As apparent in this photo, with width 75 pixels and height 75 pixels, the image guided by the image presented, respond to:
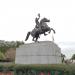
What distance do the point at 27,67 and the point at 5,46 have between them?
146 ft

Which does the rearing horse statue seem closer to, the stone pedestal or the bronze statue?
the bronze statue

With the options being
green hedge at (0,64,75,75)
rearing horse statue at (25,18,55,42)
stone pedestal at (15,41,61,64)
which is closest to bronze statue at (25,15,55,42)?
rearing horse statue at (25,18,55,42)

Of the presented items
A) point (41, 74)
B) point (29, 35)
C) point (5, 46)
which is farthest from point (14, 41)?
point (41, 74)

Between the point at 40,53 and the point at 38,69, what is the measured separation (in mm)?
2738

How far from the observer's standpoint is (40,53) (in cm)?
1945

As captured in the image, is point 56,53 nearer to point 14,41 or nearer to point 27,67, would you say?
point 27,67

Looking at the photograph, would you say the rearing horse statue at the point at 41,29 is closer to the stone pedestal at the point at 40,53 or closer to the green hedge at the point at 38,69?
the stone pedestal at the point at 40,53

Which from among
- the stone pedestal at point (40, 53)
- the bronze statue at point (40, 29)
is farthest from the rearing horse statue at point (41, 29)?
the stone pedestal at point (40, 53)

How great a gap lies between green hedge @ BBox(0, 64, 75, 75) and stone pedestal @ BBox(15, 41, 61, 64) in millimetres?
1473

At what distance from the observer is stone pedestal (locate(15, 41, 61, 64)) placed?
1928 centimetres

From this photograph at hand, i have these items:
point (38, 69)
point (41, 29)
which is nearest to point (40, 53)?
point (41, 29)

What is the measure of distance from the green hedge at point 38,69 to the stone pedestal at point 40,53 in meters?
1.47

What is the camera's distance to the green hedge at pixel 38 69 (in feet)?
47.3

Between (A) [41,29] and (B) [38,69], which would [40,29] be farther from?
(B) [38,69]
